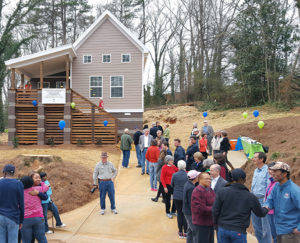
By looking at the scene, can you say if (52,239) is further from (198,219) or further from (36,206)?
(198,219)

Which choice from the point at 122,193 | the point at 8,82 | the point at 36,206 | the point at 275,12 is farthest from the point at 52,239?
the point at 8,82

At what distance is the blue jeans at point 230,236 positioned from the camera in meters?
4.01

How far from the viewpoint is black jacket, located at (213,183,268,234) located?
4.00 metres

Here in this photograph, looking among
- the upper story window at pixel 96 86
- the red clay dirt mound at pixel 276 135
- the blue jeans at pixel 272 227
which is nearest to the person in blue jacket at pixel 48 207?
the blue jeans at pixel 272 227

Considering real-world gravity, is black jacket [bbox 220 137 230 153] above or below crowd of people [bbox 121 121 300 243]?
above

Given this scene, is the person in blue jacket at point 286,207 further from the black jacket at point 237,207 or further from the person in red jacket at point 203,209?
the person in red jacket at point 203,209

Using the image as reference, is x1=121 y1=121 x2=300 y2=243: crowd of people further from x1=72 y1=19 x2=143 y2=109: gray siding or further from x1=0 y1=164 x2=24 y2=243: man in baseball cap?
x1=72 y1=19 x2=143 y2=109: gray siding

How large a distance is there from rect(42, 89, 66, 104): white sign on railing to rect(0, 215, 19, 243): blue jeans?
1441 cm

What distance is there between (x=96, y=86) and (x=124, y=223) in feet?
49.1

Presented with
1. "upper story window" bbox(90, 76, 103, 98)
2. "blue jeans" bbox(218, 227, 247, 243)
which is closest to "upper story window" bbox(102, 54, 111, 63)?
"upper story window" bbox(90, 76, 103, 98)

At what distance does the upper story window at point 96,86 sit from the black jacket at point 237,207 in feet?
58.9

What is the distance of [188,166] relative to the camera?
29.3 ft

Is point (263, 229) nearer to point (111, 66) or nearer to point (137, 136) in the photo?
point (137, 136)

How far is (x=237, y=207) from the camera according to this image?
4.01 m
